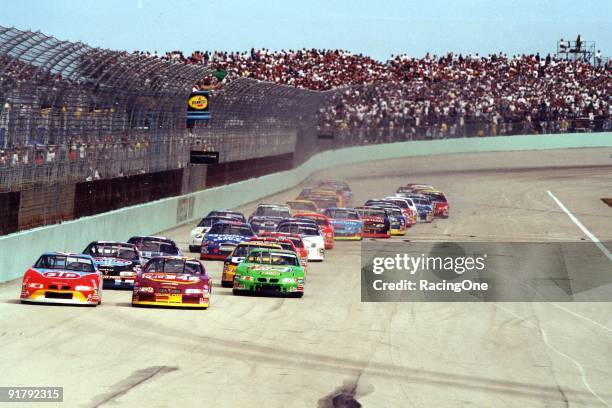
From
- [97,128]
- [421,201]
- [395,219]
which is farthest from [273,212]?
[421,201]

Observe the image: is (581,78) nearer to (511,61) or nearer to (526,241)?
(511,61)

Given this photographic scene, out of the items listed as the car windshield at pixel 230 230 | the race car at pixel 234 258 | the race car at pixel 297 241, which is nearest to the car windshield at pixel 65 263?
the race car at pixel 234 258

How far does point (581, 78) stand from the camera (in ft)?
268

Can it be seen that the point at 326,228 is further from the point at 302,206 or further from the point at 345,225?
the point at 302,206

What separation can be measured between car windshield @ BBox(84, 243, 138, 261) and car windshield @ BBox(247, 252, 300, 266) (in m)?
2.43

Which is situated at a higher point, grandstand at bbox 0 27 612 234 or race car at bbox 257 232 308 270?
grandstand at bbox 0 27 612 234

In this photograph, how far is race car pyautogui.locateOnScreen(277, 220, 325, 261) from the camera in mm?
34438

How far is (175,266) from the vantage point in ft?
76.3

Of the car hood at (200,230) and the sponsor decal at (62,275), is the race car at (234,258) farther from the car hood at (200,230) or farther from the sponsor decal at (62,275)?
the car hood at (200,230)

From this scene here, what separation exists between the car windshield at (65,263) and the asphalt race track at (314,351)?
793 millimetres

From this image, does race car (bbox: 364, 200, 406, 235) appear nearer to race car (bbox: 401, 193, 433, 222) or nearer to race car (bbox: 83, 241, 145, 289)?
race car (bbox: 401, 193, 433, 222)

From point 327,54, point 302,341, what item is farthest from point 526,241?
point 327,54

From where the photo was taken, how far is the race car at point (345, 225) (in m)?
41.2

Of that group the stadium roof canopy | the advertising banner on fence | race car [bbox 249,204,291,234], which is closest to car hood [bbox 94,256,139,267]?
the stadium roof canopy
